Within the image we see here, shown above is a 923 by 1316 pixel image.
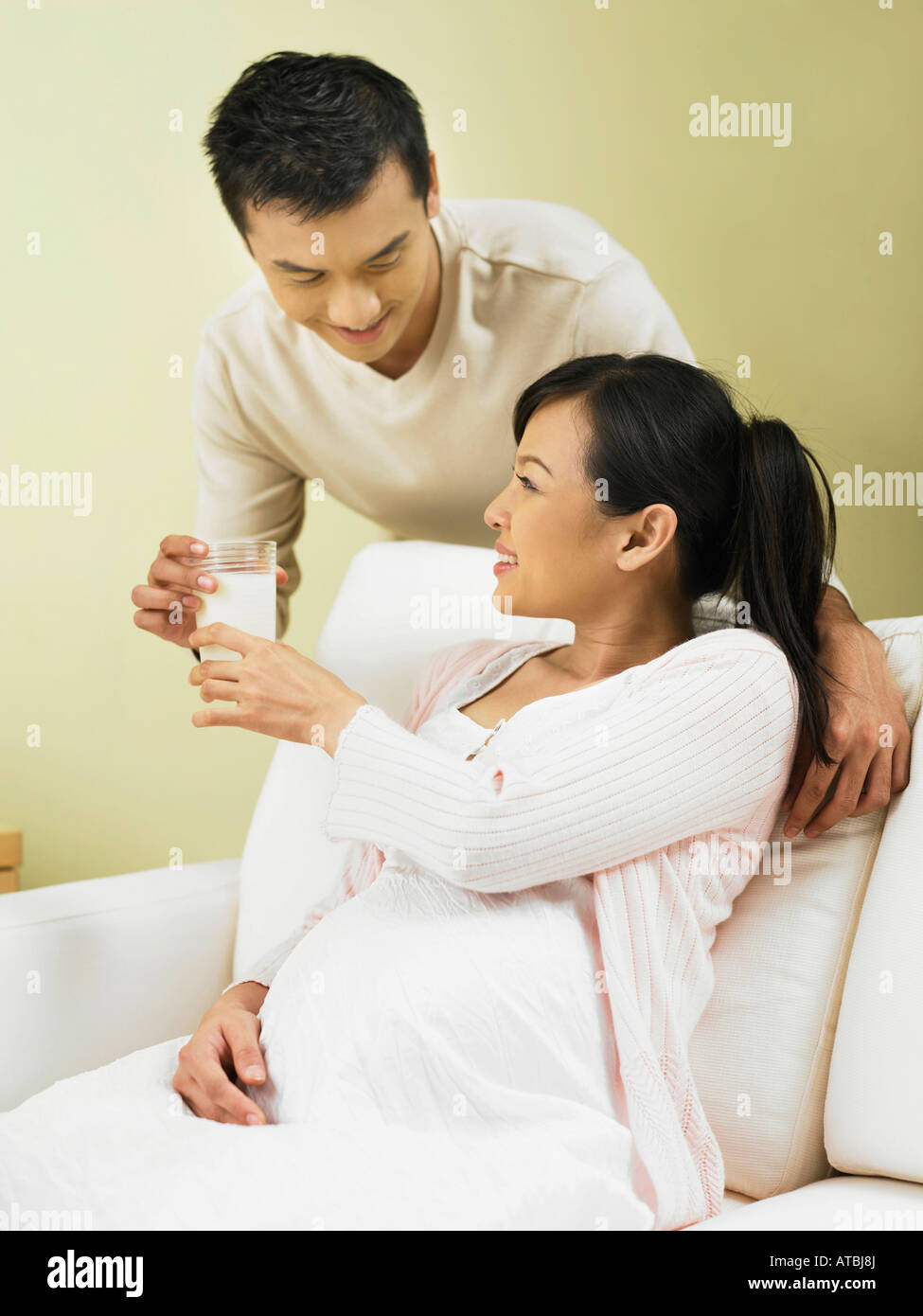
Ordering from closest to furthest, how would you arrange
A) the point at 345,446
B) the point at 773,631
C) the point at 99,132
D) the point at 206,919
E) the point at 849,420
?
the point at 773,631 < the point at 206,919 < the point at 345,446 < the point at 849,420 < the point at 99,132

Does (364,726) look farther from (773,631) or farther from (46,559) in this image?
(46,559)

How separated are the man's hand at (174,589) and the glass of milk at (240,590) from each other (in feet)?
0.04

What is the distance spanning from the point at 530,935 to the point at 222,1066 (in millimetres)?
316

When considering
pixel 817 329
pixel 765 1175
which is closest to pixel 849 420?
pixel 817 329

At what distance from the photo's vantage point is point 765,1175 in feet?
3.51

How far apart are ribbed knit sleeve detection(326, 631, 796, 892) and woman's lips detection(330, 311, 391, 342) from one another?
1.97 ft

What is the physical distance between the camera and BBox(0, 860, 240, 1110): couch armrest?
51.5 inches

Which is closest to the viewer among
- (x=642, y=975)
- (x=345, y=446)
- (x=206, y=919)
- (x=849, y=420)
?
(x=642, y=975)

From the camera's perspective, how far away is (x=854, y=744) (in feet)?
3.46

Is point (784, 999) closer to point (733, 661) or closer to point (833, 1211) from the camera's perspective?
point (833, 1211)

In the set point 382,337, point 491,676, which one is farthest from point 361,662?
point 382,337

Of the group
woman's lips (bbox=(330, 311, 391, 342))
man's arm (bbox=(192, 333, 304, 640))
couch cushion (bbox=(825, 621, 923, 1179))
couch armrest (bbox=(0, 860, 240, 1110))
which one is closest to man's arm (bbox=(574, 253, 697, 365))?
woman's lips (bbox=(330, 311, 391, 342))

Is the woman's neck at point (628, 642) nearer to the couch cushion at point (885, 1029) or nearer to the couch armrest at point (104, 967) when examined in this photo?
the couch cushion at point (885, 1029)
